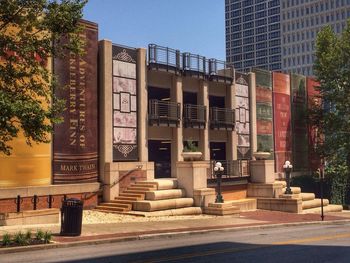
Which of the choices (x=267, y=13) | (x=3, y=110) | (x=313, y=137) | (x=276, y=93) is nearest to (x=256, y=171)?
(x=276, y=93)

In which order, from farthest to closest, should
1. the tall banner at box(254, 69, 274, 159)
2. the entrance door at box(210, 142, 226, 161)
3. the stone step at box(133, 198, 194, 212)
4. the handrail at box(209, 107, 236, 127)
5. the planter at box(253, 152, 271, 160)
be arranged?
the tall banner at box(254, 69, 274, 159), the entrance door at box(210, 142, 226, 161), the handrail at box(209, 107, 236, 127), the planter at box(253, 152, 271, 160), the stone step at box(133, 198, 194, 212)

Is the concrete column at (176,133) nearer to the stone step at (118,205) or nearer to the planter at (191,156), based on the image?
the planter at (191,156)

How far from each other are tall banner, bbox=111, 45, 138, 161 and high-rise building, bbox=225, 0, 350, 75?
140 metres

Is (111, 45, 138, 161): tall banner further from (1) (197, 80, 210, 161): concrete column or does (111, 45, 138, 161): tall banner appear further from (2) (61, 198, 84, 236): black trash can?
(2) (61, 198, 84, 236): black trash can

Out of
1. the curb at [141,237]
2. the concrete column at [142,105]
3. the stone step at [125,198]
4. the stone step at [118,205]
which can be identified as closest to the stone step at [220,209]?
the curb at [141,237]

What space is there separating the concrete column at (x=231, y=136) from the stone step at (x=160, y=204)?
390 inches

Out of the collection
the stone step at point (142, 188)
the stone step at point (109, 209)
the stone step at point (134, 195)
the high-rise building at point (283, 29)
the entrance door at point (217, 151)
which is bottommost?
the stone step at point (109, 209)

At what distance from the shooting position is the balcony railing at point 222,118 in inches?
1329

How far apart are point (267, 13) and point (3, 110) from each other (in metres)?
182

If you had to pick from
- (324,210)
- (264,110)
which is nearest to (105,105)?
(264,110)

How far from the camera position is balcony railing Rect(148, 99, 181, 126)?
2945cm

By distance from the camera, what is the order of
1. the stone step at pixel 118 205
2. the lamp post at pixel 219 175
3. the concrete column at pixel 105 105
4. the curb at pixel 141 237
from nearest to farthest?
the curb at pixel 141 237
the stone step at pixel 118 205
the lamp post at pixel 219 175
the concrete column at pixel 105 105

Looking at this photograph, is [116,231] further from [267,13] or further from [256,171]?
[267,13]

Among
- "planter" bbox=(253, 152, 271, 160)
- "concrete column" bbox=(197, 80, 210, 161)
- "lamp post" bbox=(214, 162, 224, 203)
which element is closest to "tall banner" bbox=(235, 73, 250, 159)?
"planter" bbox=(253, 152, 271, 160)
